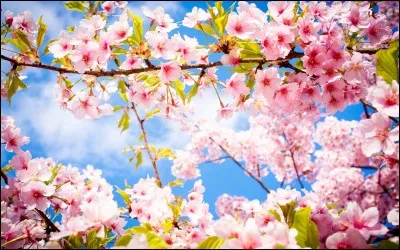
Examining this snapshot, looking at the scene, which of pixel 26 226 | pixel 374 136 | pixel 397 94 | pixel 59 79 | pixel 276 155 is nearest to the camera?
pixel 397 94

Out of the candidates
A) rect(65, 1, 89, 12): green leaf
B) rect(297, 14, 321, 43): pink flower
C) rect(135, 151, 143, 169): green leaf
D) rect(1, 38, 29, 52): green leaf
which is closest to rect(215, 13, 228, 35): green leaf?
rect(297, 14, 321, 43): pink flower

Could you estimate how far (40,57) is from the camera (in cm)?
241

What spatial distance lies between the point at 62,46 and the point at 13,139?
1.11 metres

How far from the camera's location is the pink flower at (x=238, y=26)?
2.09 meters

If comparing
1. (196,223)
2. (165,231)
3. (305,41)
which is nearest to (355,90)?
(305,41)

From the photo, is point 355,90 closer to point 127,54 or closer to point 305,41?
point 305,41

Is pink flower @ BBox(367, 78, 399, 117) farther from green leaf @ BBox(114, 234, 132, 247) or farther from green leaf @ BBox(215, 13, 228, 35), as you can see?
green leaf @ BBox(114, 234, 132, 247)

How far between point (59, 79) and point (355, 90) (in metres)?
2.35

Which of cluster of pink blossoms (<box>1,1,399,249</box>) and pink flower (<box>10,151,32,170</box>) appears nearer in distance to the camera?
cluster of pink blossoms (<box>1,1,399,249</box>)

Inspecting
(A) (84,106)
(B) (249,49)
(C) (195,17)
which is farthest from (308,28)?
(A) (84,106)

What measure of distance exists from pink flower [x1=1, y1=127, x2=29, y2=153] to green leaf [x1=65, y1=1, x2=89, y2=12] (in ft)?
10.7

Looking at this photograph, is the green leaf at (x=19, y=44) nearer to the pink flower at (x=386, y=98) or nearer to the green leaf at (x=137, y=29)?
the green leaf at (x=137, y=29)

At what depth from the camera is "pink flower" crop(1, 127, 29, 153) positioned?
2.83 m

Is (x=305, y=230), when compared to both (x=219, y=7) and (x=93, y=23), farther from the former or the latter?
(x=93, y=23)
